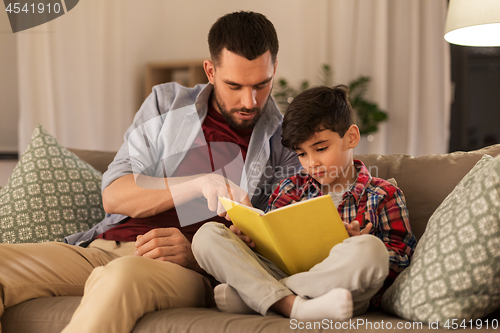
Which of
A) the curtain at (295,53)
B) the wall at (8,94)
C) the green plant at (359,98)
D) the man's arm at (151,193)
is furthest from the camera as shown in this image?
the green plant at (359,98)

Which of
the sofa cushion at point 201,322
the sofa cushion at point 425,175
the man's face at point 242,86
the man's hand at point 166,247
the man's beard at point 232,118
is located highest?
the man's face at point 242,86

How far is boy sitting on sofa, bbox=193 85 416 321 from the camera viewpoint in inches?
35.5

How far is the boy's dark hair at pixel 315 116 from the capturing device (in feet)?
4.21

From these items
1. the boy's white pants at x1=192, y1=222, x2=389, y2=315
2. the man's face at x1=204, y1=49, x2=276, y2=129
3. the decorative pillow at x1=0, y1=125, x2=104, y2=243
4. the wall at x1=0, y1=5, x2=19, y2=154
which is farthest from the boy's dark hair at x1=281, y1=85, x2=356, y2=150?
the wall at x1=0, y1=5, x2=19, y2=154

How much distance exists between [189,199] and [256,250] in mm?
267

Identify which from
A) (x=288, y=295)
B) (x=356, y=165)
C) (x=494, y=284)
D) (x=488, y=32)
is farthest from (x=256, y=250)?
(x=488, y=32)

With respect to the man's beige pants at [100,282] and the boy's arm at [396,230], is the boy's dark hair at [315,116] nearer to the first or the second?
the boy's arm at [396,230]

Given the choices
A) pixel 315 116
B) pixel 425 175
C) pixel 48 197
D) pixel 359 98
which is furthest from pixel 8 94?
pixel 425 175

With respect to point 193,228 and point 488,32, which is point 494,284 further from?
point 488,32

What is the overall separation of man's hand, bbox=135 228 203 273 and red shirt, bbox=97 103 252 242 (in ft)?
0.37

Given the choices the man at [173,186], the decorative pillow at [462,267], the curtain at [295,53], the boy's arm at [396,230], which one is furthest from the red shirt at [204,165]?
the curtain at [295,53]

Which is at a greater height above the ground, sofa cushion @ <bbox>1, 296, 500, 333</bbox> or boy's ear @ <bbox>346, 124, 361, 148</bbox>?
boy's ear @ <bbox>346, 124, 361, 148</bbox>

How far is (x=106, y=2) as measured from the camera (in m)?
3.28

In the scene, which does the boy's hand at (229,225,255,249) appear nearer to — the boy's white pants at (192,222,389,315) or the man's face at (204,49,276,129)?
the boy's white pants at (192,222,389,315)
